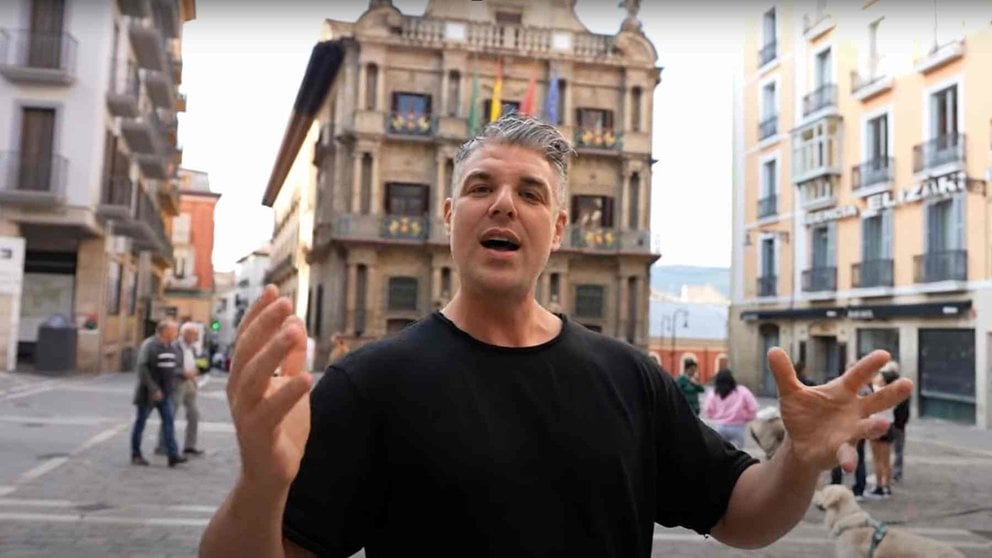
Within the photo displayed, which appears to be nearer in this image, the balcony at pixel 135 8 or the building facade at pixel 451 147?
the balcony at pixel 135 8

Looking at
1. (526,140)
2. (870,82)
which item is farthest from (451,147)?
(526,140)

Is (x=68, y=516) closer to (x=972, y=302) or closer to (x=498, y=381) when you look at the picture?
(x=498, y=381)

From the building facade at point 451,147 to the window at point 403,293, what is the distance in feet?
0.17

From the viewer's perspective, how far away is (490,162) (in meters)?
1.88

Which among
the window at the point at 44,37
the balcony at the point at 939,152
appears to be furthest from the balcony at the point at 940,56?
the window at the point at 44,37

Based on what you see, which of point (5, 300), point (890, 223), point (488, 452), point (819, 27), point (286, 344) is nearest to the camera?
point (286, 344)

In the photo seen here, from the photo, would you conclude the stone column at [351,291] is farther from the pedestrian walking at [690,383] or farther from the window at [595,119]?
the pedestrian walking at [690,383]

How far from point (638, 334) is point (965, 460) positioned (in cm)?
1941

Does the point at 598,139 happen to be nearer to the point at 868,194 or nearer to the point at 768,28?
the point at 768,28

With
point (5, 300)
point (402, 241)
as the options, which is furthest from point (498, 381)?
point (402, 241)

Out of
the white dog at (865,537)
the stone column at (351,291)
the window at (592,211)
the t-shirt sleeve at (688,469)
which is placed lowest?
the white dog at (865,537)

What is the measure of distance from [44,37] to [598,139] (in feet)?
63.2

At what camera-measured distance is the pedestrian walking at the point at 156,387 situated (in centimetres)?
970

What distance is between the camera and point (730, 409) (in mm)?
9258
